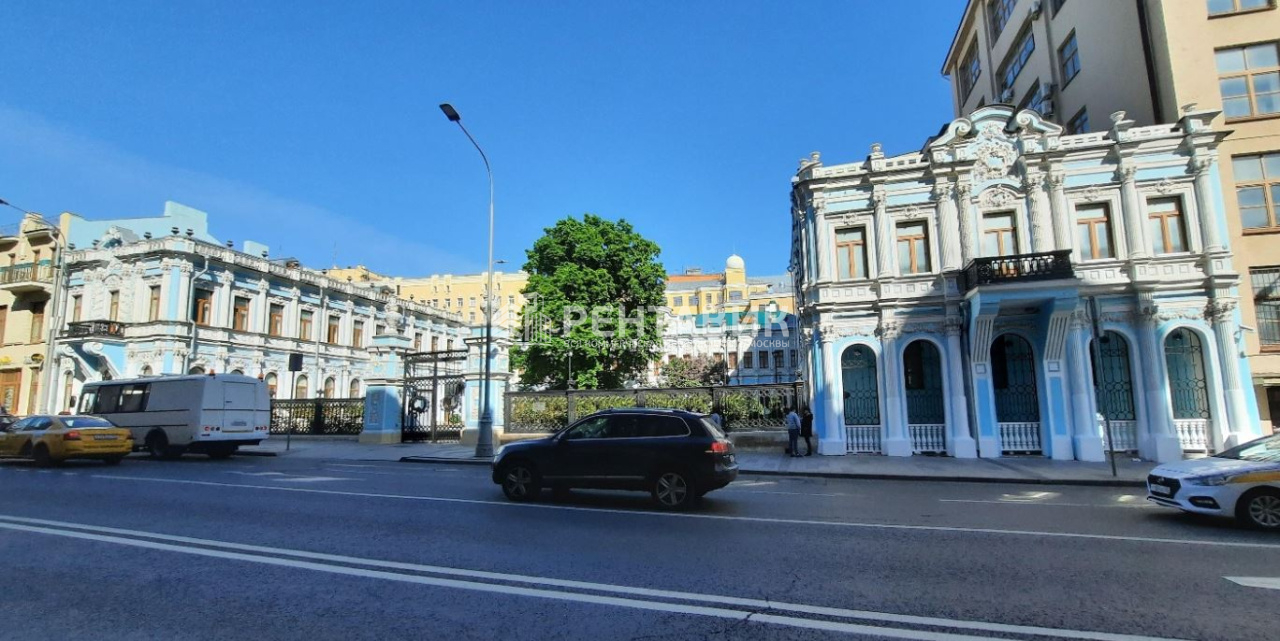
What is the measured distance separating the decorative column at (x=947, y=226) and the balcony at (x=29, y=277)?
48355mm

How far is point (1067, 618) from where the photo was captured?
450 centimetres

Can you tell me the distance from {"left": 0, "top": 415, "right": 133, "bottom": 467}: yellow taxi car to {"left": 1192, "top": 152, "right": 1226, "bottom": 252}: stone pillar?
30.4 metres

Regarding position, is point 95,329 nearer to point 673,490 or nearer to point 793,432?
point 793,432

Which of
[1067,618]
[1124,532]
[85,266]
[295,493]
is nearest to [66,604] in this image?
[295,493]

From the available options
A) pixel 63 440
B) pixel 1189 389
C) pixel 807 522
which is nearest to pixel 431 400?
pixel 63 440

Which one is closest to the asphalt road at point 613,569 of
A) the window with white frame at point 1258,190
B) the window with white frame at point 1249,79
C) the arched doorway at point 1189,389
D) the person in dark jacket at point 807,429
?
the person in dark jacket at point 807,429

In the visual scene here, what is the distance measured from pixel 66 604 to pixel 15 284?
46.7 metres

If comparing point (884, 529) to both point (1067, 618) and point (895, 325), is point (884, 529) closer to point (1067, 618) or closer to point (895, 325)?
point (1067, 618)

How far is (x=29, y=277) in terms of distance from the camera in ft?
121

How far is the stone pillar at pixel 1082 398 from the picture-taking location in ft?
55.0

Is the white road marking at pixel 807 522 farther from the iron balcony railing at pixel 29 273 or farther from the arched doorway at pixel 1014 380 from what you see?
the iron balcony railing at pixel 29 273

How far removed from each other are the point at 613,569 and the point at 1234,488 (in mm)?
8348

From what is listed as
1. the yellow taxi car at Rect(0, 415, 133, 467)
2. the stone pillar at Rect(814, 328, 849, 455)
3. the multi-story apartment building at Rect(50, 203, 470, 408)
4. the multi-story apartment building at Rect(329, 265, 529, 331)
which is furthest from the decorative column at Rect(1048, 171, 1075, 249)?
the multi-story apartment building at Rect(329, 265, 529, 331)

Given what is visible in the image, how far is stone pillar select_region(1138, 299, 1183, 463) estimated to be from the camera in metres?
16.3
